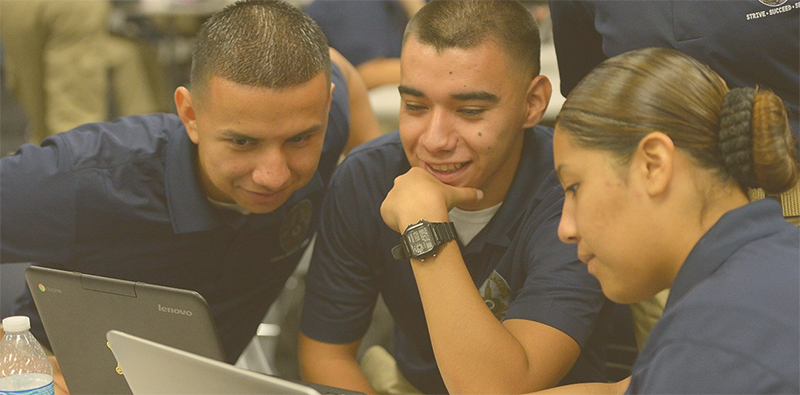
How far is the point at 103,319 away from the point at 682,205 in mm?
783

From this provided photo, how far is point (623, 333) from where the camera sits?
192 cm

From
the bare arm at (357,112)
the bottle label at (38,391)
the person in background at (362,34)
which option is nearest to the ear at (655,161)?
the bottle label at (38,391)

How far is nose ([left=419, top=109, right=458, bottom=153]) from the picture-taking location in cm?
152

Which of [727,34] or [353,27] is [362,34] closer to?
[353,27]

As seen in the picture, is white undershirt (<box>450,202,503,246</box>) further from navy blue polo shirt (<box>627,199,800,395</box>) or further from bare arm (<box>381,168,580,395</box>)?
navy blue polo shirt (<box>627,199,800,395</box>)

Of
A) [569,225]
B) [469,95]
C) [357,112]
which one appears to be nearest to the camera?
[569,225]

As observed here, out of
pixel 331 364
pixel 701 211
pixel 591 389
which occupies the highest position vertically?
pixel 701 211

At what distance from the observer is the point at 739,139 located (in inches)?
39.9

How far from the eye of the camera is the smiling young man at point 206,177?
1586 millimetres

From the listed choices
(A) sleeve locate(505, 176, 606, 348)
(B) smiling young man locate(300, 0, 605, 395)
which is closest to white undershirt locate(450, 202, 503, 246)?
(B) smiling young man locate(300, 0, 605, 395)

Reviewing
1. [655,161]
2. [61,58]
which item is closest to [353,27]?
[61,58]

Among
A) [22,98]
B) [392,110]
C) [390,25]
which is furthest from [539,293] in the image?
[22,98]

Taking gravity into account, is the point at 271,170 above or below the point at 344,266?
above

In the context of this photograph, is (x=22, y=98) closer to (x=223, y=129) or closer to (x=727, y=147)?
(x=223, y=129)
